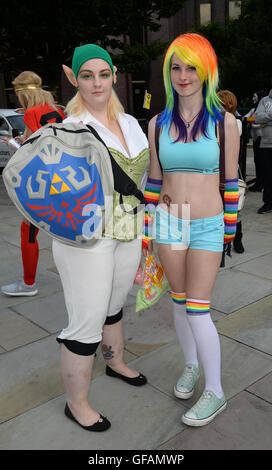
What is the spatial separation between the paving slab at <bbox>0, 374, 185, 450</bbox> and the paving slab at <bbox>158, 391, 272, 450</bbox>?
0.29ft

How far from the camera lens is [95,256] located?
2.18m

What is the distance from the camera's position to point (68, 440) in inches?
92.0

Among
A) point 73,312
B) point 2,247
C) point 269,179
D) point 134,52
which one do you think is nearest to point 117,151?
point 73,312

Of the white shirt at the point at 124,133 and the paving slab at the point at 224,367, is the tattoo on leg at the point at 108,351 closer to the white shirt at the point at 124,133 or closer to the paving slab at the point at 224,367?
the paving slab at the point at 224,367

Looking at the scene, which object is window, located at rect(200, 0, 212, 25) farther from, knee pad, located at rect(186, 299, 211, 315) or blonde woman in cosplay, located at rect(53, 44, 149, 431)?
knee pad, located at rect(186, 299, 211, 315)

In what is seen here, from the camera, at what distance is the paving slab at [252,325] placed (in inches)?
130

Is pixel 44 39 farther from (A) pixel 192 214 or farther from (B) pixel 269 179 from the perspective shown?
(A) pixel 192 214

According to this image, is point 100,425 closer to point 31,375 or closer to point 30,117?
point 31,375

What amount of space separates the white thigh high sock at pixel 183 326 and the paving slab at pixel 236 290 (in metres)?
1.19

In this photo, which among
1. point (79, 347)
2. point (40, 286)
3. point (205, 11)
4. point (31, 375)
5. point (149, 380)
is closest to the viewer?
point (79, 347)

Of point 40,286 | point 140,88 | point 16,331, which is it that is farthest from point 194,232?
point 140,88

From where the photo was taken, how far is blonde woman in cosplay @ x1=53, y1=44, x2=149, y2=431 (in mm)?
2213

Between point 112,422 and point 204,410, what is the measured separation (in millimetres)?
516

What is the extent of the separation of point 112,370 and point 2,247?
361 cm
